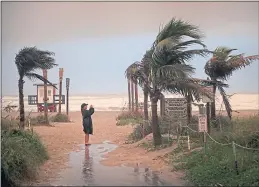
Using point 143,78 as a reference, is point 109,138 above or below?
below

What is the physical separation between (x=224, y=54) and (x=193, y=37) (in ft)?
13.4

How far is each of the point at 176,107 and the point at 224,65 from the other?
2.53 meters

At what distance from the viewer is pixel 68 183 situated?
24.6 feet

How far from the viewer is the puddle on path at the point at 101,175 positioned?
755 cm

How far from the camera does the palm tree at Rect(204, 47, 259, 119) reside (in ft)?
48.4

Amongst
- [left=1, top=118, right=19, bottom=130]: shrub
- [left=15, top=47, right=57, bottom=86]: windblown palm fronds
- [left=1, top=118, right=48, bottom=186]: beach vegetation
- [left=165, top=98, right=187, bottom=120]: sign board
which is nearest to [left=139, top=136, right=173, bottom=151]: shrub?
[left=165, top=98, right=187, bottom=120]: sign board

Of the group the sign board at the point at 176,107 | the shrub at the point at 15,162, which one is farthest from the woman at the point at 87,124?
the shrub at the point at 15,162

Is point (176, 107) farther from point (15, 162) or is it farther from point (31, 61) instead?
point (15, 162)

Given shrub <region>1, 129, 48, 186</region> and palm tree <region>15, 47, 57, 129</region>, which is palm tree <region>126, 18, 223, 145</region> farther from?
palm tree <region>15, 47, 57, 129</region>

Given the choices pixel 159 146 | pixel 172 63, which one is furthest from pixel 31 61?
pixel 159 146

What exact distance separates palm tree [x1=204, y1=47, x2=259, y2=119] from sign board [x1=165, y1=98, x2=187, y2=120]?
1132mm

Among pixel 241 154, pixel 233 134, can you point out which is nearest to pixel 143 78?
pixel 233 134

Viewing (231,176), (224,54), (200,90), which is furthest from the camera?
(224,54)

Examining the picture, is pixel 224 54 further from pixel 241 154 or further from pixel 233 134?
pixel 241 154
